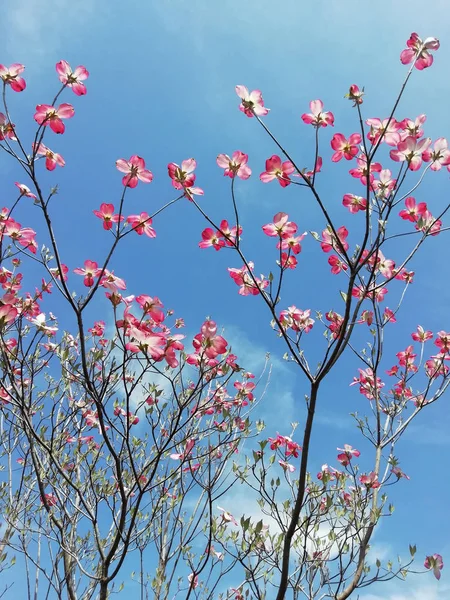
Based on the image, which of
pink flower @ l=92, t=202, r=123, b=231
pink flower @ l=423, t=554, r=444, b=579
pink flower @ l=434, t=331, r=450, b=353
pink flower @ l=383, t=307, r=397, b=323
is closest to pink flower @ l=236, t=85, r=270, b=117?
pink flower @ l=92, t=202, r=123, b=231

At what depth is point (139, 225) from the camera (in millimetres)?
2326

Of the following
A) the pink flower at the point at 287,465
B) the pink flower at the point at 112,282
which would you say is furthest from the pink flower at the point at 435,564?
the pink flower at the point at 112,282

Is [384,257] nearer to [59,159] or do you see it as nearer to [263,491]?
[263,491]

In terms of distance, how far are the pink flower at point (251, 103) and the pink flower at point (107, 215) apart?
0.87 metres

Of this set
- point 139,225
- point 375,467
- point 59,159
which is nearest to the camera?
point 139,225

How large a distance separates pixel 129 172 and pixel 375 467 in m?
2.89

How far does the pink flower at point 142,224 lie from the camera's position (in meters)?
2.34

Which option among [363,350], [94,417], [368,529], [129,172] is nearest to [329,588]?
[368,529]

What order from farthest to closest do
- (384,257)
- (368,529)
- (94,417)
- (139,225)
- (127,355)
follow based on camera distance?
(94,417), (368,529), (384,257), (139,225), (127,355)

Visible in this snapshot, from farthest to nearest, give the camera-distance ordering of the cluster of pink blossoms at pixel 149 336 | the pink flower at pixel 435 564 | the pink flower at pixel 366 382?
the pink flower at pixel 366 382 < the pink flower at pixel 435 564 < the cluster of pink blossoms at pixel 149 336

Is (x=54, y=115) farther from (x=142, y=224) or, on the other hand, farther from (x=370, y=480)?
(x=370, y=480)

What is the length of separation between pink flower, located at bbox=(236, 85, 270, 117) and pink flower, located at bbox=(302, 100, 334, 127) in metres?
0.23

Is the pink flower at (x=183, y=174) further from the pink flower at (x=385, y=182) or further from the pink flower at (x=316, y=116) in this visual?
the pink flower at (x=385, y=182)

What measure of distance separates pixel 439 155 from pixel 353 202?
0.49m
